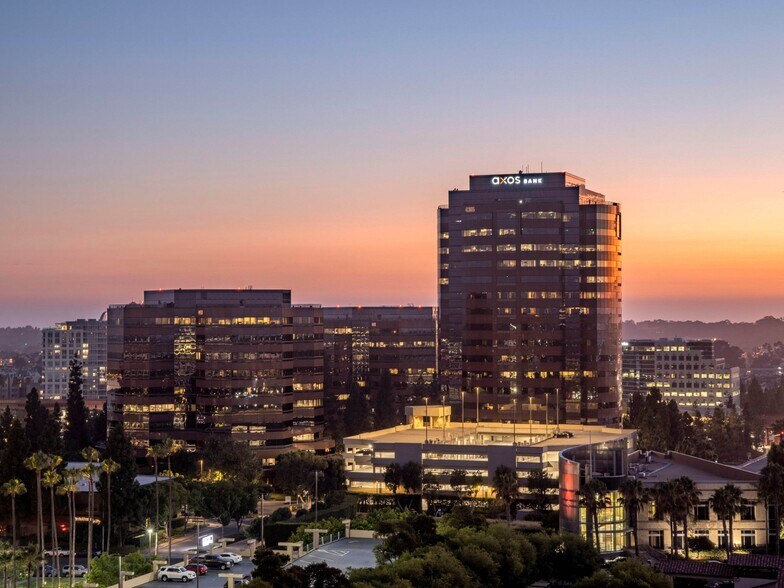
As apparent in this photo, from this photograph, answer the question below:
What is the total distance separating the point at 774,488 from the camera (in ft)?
502

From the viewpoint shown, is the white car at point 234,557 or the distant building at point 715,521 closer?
the white car at point 234,557

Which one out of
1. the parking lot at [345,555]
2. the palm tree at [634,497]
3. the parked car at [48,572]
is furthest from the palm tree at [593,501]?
the parked car at [48,572]

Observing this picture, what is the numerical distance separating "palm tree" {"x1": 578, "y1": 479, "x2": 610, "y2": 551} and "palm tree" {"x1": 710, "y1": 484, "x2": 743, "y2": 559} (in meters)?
14.7

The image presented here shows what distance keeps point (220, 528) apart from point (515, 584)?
76339 mm

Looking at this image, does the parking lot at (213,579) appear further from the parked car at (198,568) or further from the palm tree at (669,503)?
the palm tree at (669,503)

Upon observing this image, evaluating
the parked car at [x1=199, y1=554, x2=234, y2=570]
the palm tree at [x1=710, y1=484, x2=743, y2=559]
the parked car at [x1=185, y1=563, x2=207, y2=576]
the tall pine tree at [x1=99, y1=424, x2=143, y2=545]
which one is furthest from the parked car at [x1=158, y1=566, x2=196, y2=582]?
the palm tree at [x1=710, y1=484, x2=743, y2=559]

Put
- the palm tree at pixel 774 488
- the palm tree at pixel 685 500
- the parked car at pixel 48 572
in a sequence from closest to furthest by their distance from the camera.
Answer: the parked car at pixel 48 572 → the palm tree at pixel 685 500 → the palm tree at pixel 774 488

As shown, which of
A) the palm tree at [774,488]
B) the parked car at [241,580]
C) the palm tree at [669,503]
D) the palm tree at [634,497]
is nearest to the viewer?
the parked car at [241,580]

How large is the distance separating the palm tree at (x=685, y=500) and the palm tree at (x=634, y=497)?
4.06 meters

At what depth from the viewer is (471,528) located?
135125 millimetres

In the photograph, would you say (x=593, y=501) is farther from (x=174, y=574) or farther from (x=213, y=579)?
(x=174, y=574)

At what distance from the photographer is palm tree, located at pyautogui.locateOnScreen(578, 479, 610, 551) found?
14612 centimetres

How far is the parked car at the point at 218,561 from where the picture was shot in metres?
141

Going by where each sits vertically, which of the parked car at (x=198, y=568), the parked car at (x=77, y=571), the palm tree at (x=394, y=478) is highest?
the palm tree at (x=394, y=478)
